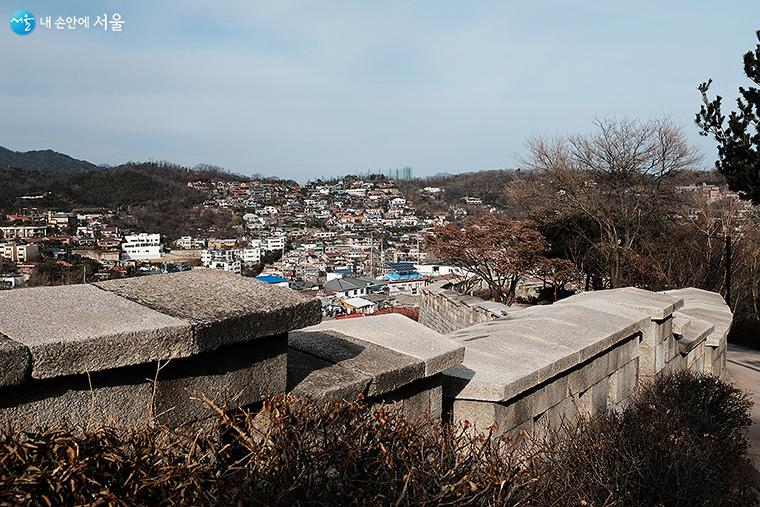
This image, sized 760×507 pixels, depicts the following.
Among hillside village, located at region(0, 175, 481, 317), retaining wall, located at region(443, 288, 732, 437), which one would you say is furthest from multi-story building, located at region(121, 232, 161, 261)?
retaining wall, located at region(443, 288, 732, 437)

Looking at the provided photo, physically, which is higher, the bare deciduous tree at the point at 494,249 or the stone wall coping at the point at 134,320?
the stone wall coping at the point at 134,320

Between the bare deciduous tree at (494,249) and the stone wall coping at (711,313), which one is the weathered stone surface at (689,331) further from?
the bare deciduous tree at (494,249)

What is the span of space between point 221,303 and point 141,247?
1231 inches

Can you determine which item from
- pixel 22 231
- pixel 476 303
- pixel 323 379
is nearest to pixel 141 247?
pixel 22 231

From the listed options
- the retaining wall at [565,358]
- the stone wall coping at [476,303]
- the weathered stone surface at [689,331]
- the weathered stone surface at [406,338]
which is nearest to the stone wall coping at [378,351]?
the weathered stone surface at [406,338]

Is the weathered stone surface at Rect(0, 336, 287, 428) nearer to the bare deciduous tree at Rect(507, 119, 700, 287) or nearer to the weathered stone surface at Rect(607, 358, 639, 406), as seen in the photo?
the weathered stone surface at Rect(607, 358, 639, 406)

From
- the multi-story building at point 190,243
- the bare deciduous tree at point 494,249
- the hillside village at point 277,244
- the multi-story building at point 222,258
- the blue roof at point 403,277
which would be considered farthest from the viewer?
the multi-story building at point 190,243

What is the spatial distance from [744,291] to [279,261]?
32544mm

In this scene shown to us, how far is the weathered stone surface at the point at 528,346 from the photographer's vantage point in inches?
119

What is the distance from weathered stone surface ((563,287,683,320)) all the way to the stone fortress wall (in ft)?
4.25

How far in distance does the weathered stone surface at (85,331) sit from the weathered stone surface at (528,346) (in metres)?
1.61

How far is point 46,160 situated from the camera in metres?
84.9

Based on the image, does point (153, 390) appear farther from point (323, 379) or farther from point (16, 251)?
point (16, 251)

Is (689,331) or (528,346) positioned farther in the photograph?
(689,331)
